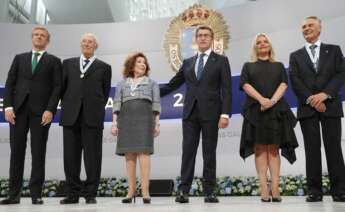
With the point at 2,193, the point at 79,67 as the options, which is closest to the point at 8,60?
the point at 2,193

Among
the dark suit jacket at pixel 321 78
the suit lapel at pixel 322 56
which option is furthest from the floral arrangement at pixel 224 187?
the suit lapel at pixel 322 56

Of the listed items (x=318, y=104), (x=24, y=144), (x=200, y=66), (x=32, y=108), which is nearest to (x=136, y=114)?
(x=200, y=66)

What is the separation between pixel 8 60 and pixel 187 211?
17.9 feet

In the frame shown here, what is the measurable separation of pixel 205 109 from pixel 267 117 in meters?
0.51

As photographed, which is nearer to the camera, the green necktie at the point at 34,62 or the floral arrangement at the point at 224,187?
the green necktie at the point at 34,62

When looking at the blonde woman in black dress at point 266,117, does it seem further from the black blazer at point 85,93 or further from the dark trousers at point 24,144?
the dark trousers at point 24,144

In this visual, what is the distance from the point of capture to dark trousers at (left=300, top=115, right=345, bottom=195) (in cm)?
370

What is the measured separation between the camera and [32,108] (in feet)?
12.9

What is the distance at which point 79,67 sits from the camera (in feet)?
13.4

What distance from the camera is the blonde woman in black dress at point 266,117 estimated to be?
3.77m

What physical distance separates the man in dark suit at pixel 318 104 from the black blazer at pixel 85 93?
1.66 m

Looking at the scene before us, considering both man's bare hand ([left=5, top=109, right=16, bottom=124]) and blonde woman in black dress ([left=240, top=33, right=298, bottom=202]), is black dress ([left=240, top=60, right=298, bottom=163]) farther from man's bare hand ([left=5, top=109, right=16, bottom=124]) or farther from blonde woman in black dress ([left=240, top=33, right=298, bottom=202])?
man's bare hand ([left=5, top=109, right=16, bottom=124])

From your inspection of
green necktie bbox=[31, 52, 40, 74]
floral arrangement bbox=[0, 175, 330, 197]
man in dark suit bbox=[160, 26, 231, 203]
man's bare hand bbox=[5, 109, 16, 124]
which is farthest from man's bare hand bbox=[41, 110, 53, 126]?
floral arrangement bbox=[0, 175, 330, 197]

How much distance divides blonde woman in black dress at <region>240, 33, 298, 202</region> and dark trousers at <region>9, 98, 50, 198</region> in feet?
5.61
